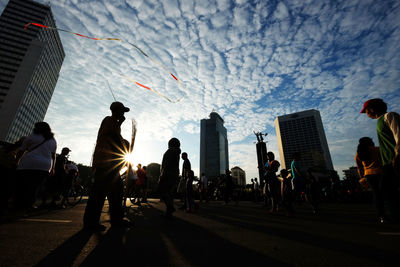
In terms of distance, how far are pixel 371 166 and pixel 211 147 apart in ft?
460

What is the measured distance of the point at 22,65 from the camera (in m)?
90.1

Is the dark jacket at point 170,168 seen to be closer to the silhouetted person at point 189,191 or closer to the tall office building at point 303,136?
the silhouetted person at point 189,191

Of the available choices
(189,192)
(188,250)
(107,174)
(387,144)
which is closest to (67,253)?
(188,250)

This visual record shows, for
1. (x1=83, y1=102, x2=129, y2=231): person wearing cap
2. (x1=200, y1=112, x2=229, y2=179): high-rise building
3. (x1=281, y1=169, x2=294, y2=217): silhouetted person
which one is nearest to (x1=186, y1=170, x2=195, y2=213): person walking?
(x1=281, y1=169, x2=294, y2=217): silhouetted person

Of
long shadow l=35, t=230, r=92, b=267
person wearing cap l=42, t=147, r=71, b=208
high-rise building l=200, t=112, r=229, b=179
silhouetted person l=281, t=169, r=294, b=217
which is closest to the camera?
long shadow l=35, t=230, r=92, b=267

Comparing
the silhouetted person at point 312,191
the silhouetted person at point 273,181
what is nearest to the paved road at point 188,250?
the silhouetted person at point 273,181

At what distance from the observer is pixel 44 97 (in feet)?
362

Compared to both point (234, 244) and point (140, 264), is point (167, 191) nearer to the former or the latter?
point (234, 244)

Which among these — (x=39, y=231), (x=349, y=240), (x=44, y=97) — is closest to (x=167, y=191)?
(x=39, y=231)

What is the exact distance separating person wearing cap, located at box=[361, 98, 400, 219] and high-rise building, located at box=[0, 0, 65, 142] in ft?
374

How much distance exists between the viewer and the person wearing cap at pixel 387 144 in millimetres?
2621

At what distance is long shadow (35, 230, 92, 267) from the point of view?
1504mm

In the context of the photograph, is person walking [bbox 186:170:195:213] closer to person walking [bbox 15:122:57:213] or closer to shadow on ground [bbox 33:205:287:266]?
shadow on ground [bbox 33:205:287:266]

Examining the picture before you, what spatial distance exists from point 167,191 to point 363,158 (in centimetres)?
449
